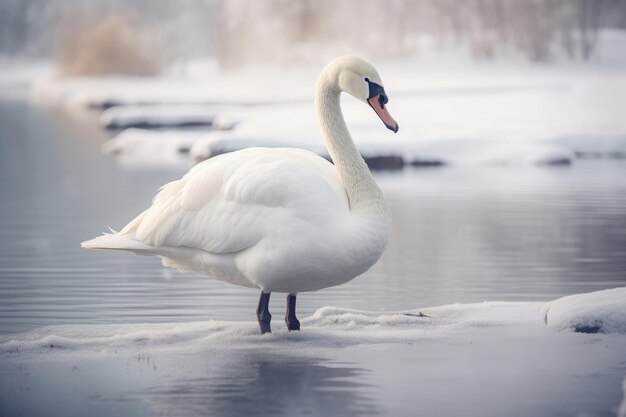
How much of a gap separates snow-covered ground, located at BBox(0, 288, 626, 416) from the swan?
1.19ft

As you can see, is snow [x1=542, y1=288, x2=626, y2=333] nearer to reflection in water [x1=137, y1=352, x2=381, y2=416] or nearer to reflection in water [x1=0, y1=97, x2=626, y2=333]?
reflection in water [x1=137, y1=352, x2=381, y2=416]

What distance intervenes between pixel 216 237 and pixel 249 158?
1.61ft

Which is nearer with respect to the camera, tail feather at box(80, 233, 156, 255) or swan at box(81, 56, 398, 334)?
swan at box(81, 56, 398, 334)

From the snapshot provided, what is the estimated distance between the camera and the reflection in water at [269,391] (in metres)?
5.24

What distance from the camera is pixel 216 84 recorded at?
4969 cm

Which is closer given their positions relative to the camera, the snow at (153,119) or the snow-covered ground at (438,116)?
the snow-covered ground at (438,116)

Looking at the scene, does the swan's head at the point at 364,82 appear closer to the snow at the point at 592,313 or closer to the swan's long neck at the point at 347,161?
the swan's long neck at the point at 347,161

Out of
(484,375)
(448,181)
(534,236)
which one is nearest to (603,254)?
(534,236)

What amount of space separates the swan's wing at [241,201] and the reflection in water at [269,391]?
77 cm

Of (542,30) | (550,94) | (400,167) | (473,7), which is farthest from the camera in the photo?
(473,7)

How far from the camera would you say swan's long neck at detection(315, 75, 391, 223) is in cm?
693

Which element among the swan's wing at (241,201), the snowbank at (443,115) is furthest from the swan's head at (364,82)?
the snowbank at (443,115)

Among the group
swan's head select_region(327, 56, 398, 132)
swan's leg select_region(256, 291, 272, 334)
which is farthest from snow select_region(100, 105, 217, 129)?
swan's leg select_region(256, 291, 272, 334)

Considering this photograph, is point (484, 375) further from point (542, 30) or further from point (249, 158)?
point (542, 30)
